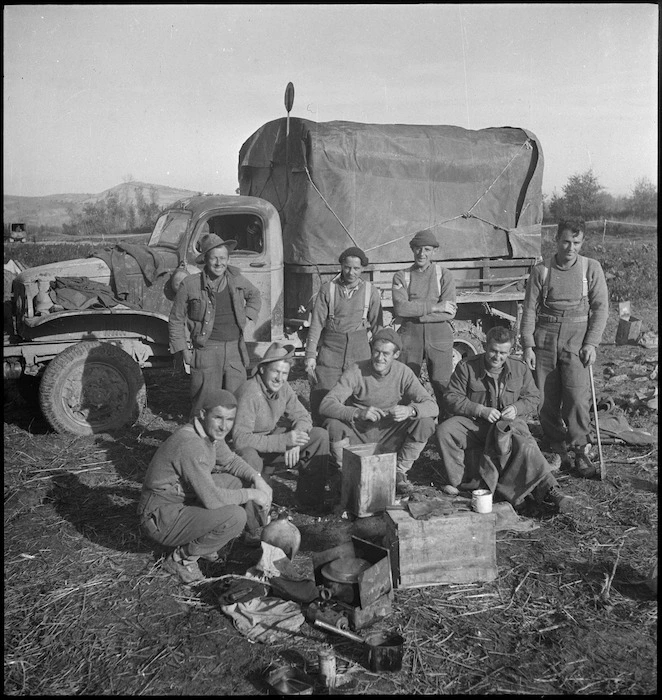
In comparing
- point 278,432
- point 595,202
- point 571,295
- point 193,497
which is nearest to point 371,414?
point 278,432

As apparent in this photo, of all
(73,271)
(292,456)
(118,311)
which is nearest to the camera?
(292,456)

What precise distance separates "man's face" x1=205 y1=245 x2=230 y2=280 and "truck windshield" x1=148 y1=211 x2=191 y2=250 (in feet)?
4.84

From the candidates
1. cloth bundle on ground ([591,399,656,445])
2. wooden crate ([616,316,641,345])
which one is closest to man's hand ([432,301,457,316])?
cloth bundle on ground ([591,399,656,445])

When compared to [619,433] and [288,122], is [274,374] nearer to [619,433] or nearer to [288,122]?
[619,433]

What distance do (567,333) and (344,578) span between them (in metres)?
3.33

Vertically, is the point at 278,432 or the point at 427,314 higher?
the point at 427,314

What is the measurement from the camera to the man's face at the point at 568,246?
5828 millimetres

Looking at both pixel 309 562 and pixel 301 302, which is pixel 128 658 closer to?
pixel 309 562

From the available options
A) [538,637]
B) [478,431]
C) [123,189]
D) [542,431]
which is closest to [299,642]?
[538,637]

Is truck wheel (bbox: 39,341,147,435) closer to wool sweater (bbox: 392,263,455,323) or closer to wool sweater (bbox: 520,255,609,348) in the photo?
wool sweater (bbox: 392,263,455,323)

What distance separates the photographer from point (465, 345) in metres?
8.78

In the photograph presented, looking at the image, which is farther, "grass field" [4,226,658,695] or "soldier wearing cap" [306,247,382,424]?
"soldier wearing cap" [306,247,382,424]

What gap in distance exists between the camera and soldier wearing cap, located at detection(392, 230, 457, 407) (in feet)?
21.6

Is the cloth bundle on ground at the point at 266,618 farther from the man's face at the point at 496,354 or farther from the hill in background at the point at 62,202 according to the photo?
the hill in background at the point at 62,202
